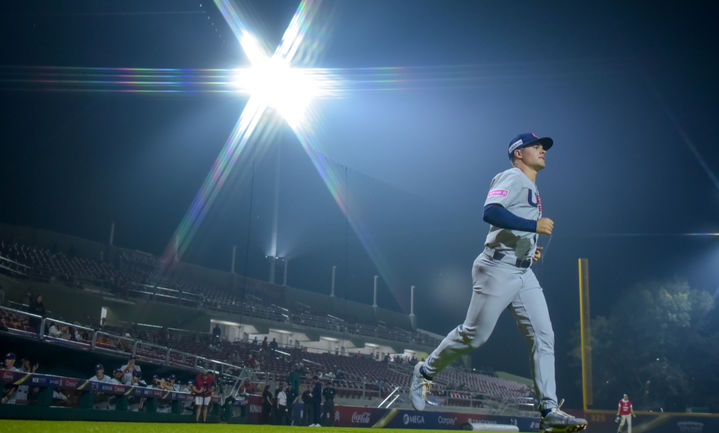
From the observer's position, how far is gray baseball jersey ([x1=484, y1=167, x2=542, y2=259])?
4363 mm

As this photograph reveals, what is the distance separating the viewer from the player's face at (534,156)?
187 inches

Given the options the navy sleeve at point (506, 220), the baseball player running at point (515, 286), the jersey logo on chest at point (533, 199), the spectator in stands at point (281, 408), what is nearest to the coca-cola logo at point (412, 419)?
the spectator in stands at point (281, 408)

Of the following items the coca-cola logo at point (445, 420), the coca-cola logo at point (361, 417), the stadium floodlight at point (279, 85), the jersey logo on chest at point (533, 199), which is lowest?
the coca-cola logo at point (445, 420)

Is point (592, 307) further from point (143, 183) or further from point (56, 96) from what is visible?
point (56, 96)

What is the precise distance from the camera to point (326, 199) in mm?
38594

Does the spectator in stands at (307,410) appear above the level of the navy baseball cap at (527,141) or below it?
below

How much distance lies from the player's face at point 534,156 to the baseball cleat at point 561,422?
6.24 feet

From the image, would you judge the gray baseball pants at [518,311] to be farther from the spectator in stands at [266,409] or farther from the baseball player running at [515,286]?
the spectator in stands at [266,409]

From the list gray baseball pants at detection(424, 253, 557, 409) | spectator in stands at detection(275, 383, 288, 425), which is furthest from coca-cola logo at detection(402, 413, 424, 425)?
gray baseball pants at detection(424, 253, 557, 409)

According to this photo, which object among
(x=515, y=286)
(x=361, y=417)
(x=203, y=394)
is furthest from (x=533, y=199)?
(x=361, y=417)

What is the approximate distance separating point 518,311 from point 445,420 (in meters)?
16.0

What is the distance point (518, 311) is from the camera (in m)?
4.46

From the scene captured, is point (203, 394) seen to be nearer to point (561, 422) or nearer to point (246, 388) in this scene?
point (246, 388)

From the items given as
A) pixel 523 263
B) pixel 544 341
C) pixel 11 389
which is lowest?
pixel 11 389
